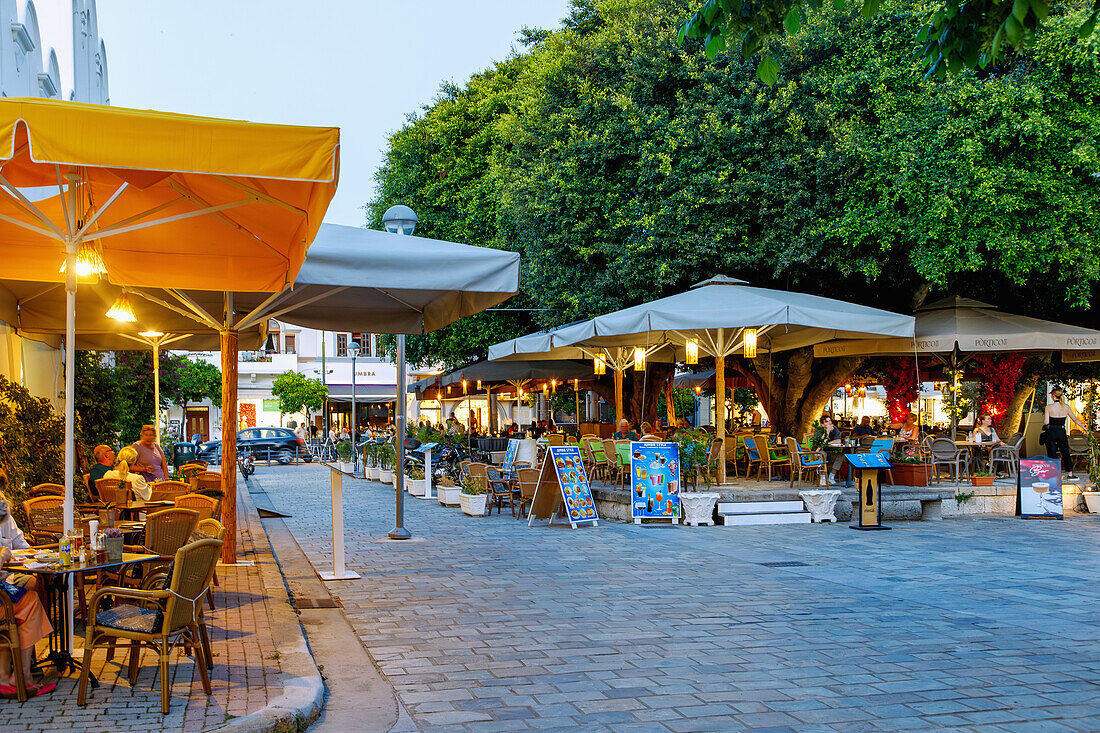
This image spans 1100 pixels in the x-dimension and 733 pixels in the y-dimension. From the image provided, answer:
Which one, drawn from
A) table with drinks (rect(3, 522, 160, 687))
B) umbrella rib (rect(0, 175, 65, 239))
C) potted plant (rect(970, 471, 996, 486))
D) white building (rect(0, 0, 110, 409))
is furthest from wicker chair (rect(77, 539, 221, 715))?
potted plant (rect(970, 471, 996, 486))

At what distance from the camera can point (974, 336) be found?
1532 cm

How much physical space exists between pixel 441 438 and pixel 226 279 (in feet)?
51.7

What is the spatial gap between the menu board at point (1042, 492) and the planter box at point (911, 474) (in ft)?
4.82

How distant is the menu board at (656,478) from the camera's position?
544 inches

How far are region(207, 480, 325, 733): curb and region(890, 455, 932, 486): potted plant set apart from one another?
1042cm

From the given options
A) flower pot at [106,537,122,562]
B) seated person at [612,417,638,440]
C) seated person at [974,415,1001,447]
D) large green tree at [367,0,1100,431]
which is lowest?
flower pot at [106,537,122,562]

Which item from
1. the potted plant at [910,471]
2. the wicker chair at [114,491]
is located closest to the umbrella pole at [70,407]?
the wicker chair at [114,491]

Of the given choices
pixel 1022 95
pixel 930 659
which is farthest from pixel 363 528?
pixel 1022 95

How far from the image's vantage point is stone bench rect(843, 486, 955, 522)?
47.3ft

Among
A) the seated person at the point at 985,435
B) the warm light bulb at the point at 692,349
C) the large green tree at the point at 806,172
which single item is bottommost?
the seated person at the point at 985,435

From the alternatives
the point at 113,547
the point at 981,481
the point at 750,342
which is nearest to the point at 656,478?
the point at 750,342

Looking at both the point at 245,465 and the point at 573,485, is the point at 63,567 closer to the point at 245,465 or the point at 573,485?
the point at 573,485

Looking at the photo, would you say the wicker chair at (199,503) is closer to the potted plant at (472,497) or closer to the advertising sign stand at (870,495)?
the potted plant at (472,497)

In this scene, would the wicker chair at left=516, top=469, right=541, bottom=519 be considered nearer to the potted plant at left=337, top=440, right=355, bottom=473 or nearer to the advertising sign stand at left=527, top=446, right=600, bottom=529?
the advertising sign stand at left=527, top=446, right=600, bottom=529
